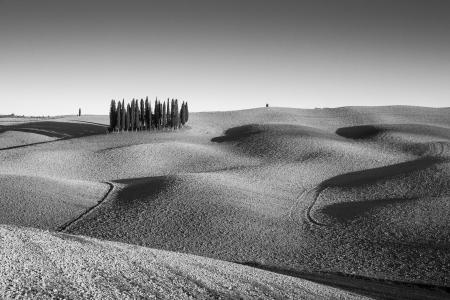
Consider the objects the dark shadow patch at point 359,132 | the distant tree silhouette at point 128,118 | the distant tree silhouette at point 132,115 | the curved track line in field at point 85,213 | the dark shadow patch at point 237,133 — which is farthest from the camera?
the distant tree silhouette at point 132,115

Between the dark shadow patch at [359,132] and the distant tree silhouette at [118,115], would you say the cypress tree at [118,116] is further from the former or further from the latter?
the dark shadow patch at [359,132]

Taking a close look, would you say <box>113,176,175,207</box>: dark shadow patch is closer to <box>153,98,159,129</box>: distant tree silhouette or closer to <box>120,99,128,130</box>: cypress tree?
<box>120,99,128,130</box>: cypress tree

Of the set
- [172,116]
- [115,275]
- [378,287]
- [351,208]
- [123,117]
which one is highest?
[172,116]

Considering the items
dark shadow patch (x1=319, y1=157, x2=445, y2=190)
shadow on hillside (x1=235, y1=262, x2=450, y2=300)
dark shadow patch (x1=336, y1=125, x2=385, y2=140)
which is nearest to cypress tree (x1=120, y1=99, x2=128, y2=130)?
dark shadow patch (x1=336, y1=125, x2=385, y2=140)

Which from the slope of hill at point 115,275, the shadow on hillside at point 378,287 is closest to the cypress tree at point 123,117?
the shadow on hillside at point 378,287

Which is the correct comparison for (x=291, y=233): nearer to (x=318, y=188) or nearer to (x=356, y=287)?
(x=356, y=287)

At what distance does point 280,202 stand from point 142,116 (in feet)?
141

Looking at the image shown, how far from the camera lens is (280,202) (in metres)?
30.4

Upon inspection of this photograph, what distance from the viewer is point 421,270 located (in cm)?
1948

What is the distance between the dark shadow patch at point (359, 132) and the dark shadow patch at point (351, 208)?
34.7 metres

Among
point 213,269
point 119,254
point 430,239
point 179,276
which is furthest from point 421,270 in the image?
point 119,254

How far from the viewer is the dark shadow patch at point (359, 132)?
63.7 metres

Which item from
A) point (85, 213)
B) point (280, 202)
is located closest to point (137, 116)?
point (280, 202)

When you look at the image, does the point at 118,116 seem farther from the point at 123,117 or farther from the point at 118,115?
the point at 123,117
